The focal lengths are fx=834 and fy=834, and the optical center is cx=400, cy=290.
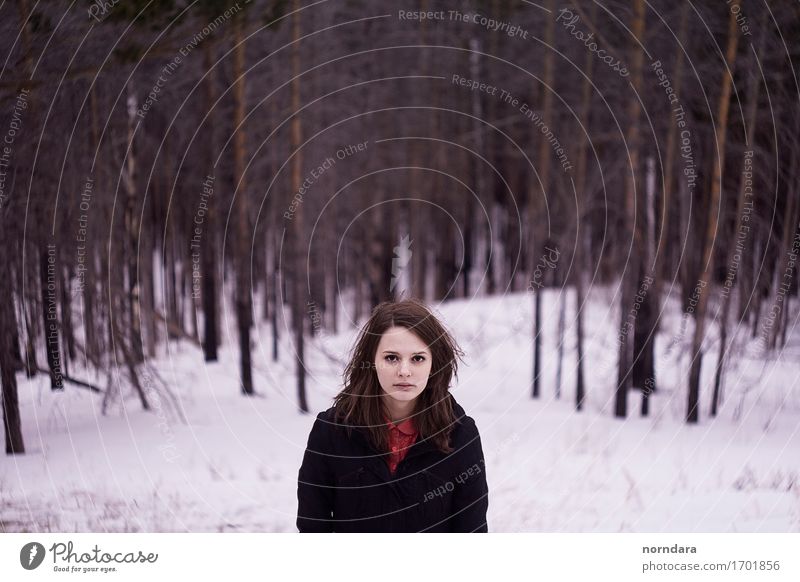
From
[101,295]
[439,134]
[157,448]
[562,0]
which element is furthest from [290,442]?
[439,134]

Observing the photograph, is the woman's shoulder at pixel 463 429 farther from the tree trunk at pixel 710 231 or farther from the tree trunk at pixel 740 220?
the tree trunk at pixel 710 231

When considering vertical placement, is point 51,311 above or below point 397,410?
above

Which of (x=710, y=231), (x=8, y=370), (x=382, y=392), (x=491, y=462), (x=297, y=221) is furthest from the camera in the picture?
(x=297, y=221)

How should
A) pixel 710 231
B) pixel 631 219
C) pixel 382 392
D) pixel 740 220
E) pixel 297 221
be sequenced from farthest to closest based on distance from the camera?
pixel 297 221 → pixel 631 219 → pixel 710 231 → pixel 740 220 → pixel 382 392

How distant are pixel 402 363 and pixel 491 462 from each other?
11.7ft

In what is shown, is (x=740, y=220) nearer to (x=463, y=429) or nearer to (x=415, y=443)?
(x=463, y=429)

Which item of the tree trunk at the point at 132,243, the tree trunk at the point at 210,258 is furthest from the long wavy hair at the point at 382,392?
the tree trunk at the point at 210,258

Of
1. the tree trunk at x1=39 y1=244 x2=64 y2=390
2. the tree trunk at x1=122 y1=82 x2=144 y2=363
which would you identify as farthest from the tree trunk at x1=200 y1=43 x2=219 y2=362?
the tree trunk at x1=39 y1=244 x2=64 y2=390

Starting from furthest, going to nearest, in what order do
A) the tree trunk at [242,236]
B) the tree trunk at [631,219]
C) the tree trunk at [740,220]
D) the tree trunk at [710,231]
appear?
the tree trunk at [242,236]
the tree trunk at [631,219]
the tree trunk at [710,231]
the tree trunk at [740,220]

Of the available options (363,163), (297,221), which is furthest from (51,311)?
(363,163)

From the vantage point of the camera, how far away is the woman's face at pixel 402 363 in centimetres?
316

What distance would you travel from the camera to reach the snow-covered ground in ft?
16.4

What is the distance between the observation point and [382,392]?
326 centimetres
